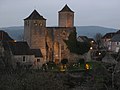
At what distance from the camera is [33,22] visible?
166ft

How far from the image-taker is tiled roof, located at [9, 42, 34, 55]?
151 ft

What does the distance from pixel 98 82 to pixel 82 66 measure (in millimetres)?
19079

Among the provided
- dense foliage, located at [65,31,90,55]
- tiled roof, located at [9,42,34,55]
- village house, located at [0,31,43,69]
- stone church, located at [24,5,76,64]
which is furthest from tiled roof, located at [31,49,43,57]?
dense foliage, located at [65,31,90,55]

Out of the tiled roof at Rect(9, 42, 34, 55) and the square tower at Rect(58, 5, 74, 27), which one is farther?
the square tower at Rect(58, 5, 74, 27)

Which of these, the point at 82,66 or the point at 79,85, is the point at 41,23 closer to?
the point at 82,66

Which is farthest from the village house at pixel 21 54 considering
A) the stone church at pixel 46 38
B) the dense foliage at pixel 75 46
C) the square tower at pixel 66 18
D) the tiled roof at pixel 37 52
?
the square tower at pixel 66 18

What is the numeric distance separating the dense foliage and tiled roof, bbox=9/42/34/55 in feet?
22.2

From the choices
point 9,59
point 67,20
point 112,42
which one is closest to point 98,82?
point 9,59

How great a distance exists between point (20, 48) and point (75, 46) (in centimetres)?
893

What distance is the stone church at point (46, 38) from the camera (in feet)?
164

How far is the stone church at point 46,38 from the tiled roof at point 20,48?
259 centimetres

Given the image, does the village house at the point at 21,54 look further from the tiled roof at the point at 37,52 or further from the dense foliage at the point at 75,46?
the dense foliage at the point at 75,46

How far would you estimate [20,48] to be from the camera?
4672cm

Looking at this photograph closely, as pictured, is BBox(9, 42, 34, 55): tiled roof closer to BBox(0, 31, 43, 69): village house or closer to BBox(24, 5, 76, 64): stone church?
BBox(0, 31, 43, 69): village house
